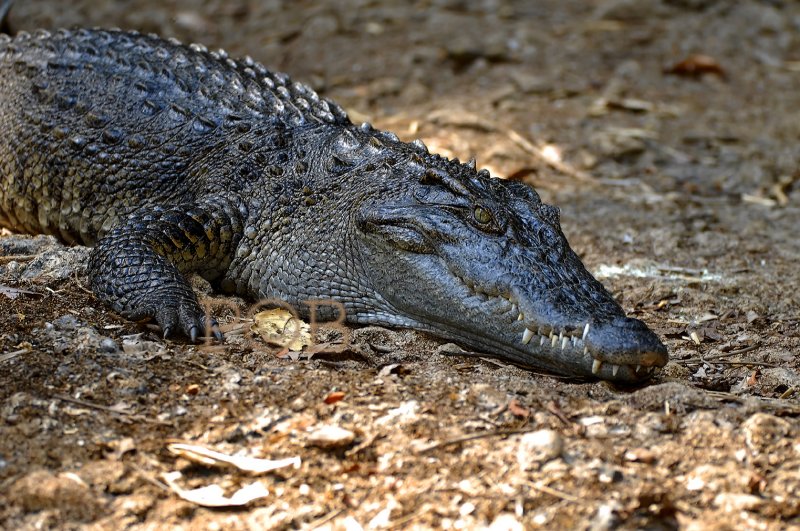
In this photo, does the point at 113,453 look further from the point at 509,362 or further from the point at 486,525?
the point at 509,362

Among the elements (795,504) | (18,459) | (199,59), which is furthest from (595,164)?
(18,459)

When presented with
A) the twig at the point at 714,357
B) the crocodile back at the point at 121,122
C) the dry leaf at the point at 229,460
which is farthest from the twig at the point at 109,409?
the twig at the point at 714,357

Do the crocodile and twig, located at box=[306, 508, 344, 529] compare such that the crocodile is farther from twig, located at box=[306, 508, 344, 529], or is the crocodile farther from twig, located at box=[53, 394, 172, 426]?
twig, located at box=[306, 508, 344, 529]

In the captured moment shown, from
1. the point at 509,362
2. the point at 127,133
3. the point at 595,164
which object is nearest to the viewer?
the point at 509,362

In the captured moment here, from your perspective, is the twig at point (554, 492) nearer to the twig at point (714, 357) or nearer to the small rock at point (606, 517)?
the small rock at point (606, 517)

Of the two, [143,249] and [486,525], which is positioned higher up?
[143,249]

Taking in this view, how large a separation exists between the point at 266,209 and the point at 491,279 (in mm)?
1411

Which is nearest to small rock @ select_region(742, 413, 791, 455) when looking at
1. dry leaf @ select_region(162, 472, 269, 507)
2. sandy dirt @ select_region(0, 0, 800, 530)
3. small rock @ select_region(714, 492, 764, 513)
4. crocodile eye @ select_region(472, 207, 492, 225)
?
sandy dirt @ select_region(0, 0, 800, 530)

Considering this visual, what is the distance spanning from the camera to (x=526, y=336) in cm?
374

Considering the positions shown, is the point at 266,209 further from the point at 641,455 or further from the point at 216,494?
the point at 641,455

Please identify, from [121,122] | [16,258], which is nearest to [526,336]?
[16,258]

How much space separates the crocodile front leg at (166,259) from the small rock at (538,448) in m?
1.51

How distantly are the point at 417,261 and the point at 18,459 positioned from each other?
197 cm

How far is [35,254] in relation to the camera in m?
4.74
